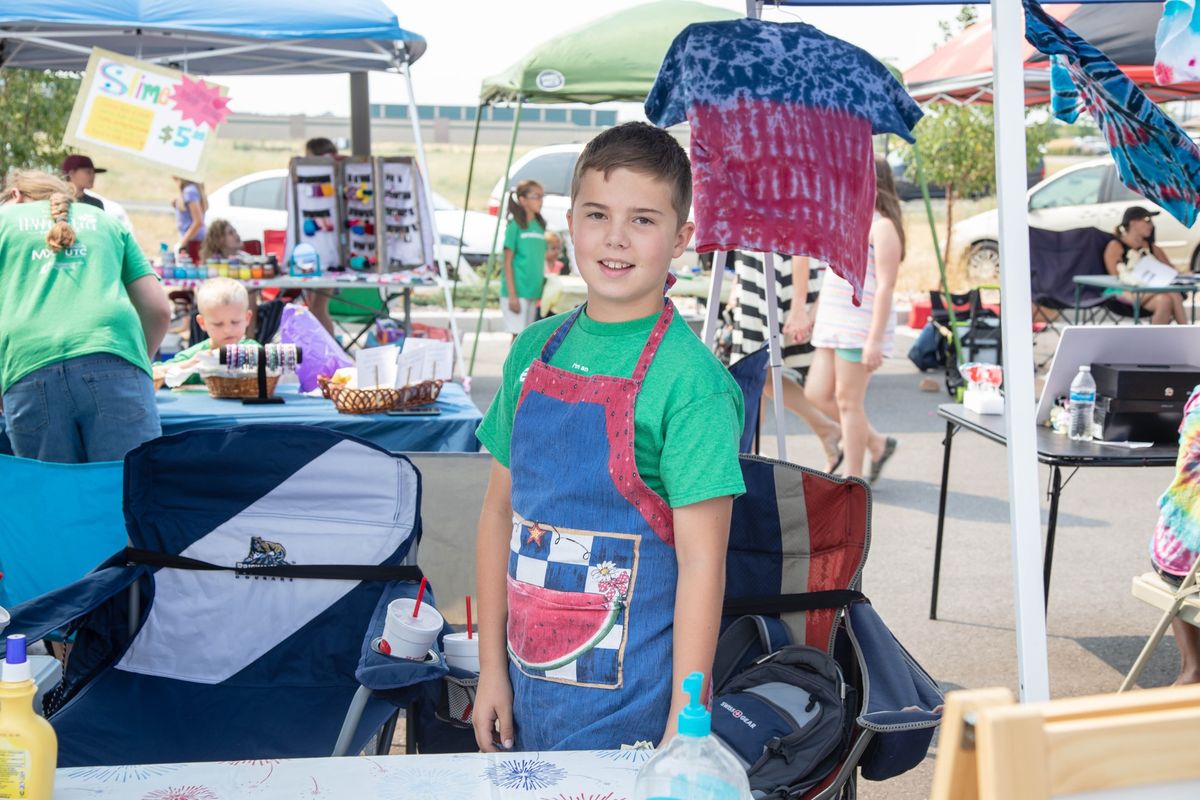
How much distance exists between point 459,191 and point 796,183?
83.7 feet

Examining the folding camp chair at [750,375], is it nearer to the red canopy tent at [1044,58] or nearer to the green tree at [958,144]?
the red canopy tent at [1044,58]

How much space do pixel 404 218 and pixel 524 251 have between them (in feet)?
6.61

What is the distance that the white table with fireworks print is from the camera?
1601mm

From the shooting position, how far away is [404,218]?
7.91 metres

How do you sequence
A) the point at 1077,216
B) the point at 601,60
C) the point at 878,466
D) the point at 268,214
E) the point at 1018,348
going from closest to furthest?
the point at 1018,348, the point at 878,466, the point at 601,60, the point at 268,214, the point at 1077,216

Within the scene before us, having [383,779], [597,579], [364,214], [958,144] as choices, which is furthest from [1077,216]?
[383,779]

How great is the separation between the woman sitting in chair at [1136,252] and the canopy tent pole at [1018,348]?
9537mm

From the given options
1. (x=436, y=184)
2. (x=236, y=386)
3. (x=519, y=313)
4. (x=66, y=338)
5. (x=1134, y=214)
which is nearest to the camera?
(x=66, y=338)

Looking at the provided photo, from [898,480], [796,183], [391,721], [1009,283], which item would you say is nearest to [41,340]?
[391,721]

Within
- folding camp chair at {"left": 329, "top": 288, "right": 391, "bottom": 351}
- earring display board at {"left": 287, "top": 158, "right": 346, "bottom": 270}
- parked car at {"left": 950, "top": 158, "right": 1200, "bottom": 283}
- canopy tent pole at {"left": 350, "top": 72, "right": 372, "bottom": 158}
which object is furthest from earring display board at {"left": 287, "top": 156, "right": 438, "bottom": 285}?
parked car at {"left": 950, "top": 158, "right": 1200, "bottom": 283}

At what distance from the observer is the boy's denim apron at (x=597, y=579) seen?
1865 millimetres

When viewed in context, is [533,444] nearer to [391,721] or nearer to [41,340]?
[391,721]

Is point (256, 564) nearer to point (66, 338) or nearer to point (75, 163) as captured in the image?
point (66, 338)

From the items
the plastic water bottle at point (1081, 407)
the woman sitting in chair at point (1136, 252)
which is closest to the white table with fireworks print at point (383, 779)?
the plastic water bottle at point (1081, 407)
